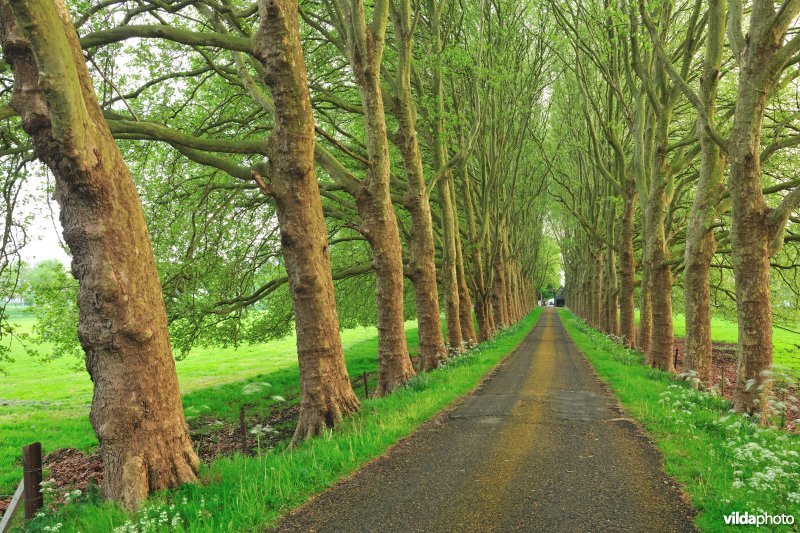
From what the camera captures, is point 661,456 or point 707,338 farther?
point 707,338

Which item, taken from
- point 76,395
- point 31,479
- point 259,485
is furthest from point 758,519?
point 76,395

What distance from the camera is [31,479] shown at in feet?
15.8

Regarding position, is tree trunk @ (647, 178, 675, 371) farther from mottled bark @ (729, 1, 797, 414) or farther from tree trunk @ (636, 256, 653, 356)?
mottled bark @ (729, 1, 797, 414)

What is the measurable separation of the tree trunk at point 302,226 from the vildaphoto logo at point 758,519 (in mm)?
5075

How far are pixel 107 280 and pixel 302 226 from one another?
10.3 ft

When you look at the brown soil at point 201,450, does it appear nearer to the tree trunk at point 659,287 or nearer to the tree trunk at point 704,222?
the tree trunk at point 704,222

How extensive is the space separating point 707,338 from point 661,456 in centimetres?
774

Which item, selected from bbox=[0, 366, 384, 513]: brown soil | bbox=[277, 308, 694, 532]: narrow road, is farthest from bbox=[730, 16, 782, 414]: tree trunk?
bbox=[0, 366, 384, 513]: brown soil

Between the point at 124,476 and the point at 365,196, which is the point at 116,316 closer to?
the point at 124,476

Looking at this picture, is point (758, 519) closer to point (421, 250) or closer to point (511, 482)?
point (511, 482)

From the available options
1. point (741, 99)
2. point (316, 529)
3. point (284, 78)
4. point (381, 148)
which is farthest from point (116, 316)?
point (741, 99)

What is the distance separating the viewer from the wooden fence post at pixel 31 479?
15.5 ft

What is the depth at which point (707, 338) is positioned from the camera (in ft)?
38.9

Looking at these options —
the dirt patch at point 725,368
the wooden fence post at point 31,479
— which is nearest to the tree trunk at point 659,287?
the dirt patch at point 725,368
